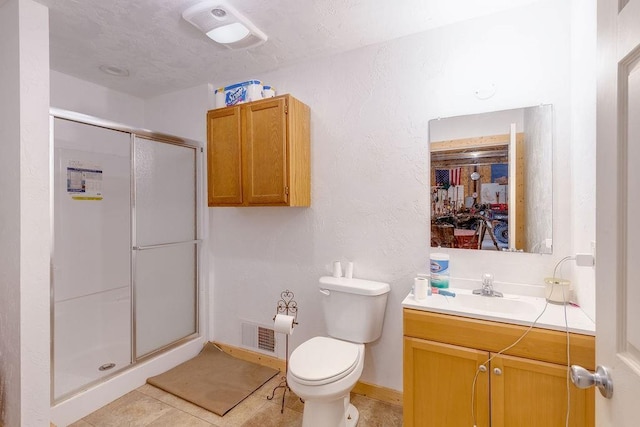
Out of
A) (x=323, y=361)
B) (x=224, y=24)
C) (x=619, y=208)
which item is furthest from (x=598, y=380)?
(x=224, y=24)

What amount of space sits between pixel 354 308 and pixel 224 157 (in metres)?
1.41

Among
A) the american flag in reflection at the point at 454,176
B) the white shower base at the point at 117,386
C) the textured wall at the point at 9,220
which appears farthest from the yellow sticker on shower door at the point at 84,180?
the american flag in reflection at the point at 454,176

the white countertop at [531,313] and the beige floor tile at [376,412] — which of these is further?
the beige floor tile at [376,412]

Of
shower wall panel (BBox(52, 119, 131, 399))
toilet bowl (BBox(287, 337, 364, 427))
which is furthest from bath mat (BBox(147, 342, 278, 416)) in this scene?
toilet bowl (BBox(287, 337, 364, 427))

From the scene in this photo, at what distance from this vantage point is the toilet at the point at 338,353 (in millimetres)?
1510

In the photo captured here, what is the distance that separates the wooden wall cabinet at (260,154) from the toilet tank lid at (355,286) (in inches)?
22.4

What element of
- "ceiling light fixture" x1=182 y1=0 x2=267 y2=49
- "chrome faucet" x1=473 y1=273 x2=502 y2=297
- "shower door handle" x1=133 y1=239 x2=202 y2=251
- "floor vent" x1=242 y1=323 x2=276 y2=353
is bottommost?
"floor vent" x1=242 y1=323 x2=276 y2=353

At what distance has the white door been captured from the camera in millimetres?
584

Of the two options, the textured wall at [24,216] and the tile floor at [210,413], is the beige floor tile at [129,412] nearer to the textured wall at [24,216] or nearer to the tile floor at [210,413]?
the tile floor at [210,413]

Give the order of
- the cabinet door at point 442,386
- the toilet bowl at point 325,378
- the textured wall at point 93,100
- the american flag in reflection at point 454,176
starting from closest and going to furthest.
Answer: the cabinet door at point 442,386 → the toilet bowl at point 325,378 → the american flag in reflection at point 454,176 → the textured wall at point 93,100

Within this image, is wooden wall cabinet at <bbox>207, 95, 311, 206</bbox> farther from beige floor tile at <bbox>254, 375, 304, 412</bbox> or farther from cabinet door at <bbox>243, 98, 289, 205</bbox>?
beige floor tile at <bbox>254, 375, 304, 412</bbox>

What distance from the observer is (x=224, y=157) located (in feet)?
7.47

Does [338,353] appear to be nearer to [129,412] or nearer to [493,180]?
[493,180]

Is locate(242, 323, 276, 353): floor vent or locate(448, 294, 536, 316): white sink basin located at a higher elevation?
locate(448, 294, 536, 316): white sink basin
